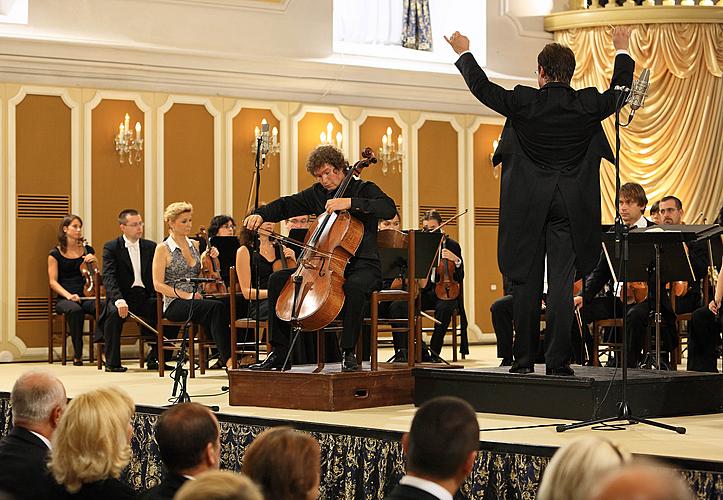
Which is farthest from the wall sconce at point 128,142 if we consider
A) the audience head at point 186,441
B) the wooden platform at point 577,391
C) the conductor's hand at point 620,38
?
the audience head at point 186,441

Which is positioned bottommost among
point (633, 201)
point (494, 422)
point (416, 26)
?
point (494, 422)

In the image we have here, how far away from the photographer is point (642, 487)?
147 cm

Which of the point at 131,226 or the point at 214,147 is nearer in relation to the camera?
the point at 131,226

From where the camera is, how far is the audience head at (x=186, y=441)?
3.09 metres

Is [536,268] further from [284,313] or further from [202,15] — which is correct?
[202,15]

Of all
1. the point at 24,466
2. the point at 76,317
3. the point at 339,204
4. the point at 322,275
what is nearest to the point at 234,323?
the point at 322,275

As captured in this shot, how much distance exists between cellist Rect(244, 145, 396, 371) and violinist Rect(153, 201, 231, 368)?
174 centimetres

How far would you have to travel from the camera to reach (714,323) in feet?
25.6

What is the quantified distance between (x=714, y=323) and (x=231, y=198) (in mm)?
5011

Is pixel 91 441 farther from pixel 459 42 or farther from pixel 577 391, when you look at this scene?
pixel 459 42

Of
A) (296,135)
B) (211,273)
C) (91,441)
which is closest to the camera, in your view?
(91,441)

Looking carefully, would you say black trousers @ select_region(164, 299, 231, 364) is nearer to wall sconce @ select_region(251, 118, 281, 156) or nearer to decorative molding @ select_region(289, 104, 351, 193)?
wall sconce @ select_region(251, 118, 281, 156)

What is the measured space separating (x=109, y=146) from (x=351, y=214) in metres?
4.88

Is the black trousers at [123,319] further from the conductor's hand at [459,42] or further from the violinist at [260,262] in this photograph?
the conductor's hand at [459,42]
